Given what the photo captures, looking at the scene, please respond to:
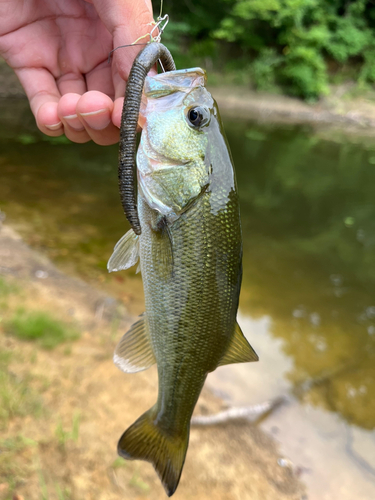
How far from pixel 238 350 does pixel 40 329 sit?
2.84 m

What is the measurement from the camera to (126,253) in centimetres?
167

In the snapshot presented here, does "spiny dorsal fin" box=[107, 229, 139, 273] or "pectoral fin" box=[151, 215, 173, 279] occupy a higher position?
"pectoral fin" box=[151, 215, 173, 279]

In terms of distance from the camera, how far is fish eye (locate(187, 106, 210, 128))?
Answer: 150 centimetres

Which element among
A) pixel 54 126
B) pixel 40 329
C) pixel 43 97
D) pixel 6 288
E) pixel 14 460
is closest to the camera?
pixel 54 126

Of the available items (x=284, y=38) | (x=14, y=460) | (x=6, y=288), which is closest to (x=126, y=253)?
(x=14, y=460)

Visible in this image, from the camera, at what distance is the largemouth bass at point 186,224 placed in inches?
58.8

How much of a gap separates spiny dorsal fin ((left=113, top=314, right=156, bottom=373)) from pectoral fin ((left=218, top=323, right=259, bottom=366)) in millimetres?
353

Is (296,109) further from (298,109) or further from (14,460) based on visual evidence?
(14,460)

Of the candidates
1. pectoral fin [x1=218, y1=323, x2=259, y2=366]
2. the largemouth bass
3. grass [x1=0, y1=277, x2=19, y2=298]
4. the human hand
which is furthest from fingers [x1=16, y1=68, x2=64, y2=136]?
grass [x1=0, y1=277, x2=19, y2=298]

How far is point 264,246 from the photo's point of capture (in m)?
8.00

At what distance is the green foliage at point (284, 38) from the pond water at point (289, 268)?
9.75 metres

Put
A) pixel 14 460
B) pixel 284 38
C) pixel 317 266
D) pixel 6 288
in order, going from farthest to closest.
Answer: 1. pixel 284 38
2. pixel 317 266
3. pixel 6 288
4. pixel 14 460

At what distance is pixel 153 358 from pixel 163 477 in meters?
0.54

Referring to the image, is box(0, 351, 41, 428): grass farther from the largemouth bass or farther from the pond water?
the pond water
